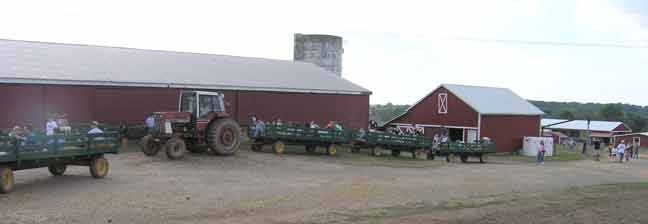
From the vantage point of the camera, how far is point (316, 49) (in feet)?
160

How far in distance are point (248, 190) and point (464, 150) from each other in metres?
21.6

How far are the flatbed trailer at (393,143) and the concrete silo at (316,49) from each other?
16.0 meters

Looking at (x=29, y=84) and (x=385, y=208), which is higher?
(x=29, y=84)

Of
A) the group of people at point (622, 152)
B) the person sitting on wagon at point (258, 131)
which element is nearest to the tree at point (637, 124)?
the group of people at point (622, 152)

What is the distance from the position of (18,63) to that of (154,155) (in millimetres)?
8226

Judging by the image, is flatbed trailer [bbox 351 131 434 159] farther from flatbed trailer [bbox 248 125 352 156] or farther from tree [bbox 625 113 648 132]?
tree [bbox 625 113 648 132]

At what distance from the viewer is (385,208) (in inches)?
561

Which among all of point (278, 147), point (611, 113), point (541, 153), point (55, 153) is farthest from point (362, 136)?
point (611, 113)

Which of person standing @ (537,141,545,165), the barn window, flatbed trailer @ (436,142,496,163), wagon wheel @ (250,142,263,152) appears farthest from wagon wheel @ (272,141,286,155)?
the barn window

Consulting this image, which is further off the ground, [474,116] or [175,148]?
[474,116]

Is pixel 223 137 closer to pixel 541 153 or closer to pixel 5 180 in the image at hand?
pixel 5 180

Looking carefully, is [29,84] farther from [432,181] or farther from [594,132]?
[594,132]

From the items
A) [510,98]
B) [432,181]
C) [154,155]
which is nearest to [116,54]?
[154,155]

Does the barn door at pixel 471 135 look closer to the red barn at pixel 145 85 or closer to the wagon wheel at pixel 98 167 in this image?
the red barn at pixel 145 85
